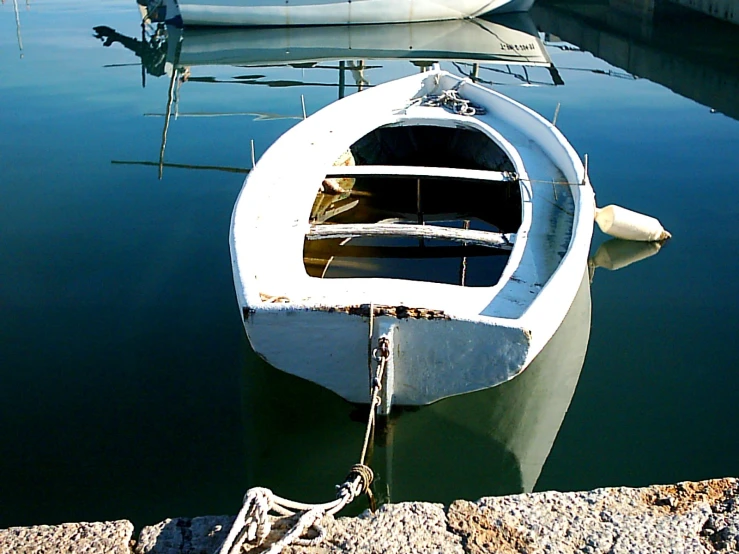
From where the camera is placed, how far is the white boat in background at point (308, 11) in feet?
66.0

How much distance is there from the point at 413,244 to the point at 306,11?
626 inches

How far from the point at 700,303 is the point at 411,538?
13.4 feet

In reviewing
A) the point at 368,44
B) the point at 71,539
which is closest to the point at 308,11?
the point at 368,44

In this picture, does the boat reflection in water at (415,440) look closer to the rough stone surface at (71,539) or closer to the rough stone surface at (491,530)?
the rough stone surface at (491,530)

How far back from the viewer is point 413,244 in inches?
246

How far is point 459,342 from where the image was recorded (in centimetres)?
344

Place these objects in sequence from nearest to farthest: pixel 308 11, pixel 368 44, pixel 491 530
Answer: pixel 491 530, pixel 368 44, pixel 308 11

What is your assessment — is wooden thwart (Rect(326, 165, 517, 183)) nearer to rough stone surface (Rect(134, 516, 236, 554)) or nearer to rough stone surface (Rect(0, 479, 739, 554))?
rough stone surface (Rect(0, 479, 739, 554))

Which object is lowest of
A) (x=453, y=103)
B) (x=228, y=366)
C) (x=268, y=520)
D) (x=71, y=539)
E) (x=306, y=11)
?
(x=228, y=366)

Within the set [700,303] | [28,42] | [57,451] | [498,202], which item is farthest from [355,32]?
[57,451]

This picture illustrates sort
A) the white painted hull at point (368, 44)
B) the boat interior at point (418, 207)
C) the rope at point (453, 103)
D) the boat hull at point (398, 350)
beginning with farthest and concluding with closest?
the white painted hull at point (368, 44), the rope at point (453, 103), the boat interior at point (418, 207), the boat hull at point (398, 350)

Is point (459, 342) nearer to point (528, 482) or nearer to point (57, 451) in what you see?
point (528, 482)

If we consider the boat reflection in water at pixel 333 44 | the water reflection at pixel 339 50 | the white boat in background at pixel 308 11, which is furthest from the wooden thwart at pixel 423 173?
the white boat in background at pixel 308 11

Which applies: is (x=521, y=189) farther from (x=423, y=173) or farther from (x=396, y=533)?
(x=396, y=533)
